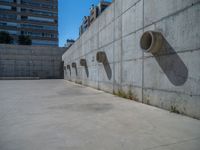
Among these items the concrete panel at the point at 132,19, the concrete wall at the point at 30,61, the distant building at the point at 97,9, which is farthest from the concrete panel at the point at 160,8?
the distant building at the point at 97,9

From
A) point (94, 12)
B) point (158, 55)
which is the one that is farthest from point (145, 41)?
point (94, 12)

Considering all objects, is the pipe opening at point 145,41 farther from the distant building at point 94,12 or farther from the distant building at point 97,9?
the distant building at point 94,12

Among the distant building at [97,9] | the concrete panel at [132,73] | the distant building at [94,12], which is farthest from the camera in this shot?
the distant building at [94,12]

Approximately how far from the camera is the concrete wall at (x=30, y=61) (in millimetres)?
23547

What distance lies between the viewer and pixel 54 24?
54.5 meters

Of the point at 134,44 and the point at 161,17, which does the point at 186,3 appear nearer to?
the point at 161,17

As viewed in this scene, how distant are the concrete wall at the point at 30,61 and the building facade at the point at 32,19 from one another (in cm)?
2958

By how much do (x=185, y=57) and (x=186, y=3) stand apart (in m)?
1.20

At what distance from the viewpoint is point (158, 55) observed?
4316 millimetres

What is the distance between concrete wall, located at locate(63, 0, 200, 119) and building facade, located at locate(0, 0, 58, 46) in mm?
50751

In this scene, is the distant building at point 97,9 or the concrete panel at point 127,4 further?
the distant building at point 97,9

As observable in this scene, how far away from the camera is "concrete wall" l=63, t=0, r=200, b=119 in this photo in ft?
10.9

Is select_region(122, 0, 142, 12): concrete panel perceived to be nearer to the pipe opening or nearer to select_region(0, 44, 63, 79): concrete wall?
the pipe opening

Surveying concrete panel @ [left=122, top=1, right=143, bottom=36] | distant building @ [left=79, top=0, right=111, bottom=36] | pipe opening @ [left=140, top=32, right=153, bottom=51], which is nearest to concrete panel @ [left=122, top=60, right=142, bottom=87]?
pipe opening @ [left=140, top=32, right=153, bottom=51]
